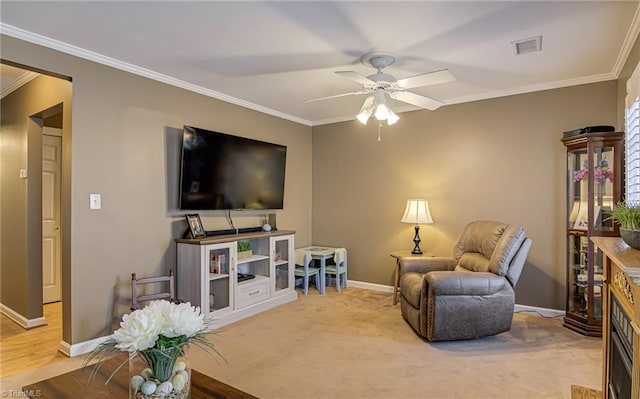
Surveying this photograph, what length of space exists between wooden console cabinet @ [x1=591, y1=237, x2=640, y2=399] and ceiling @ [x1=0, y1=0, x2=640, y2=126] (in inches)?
61.6

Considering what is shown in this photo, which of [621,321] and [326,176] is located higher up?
[326,176]

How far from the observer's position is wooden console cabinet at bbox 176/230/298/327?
3.46 meters

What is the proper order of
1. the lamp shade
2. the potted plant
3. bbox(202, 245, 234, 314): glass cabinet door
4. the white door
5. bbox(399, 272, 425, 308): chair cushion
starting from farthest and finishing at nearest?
the white door < the lamp shade < bbox(202, 245, 234, 314): glass cabinet door < bbox(399, 272, 425, 308): chair cushion < the potted plant

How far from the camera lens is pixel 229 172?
13.2ft

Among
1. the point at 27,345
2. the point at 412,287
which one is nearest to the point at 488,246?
the point at 412,287

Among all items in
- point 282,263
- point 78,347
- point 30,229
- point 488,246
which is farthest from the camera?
point 282,263

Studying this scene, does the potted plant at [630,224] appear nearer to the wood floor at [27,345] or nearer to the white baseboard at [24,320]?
the wood floor at [27,345]

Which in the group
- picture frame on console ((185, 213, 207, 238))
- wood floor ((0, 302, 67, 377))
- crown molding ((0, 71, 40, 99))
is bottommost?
wood floor ((0, 302, 67, 377))

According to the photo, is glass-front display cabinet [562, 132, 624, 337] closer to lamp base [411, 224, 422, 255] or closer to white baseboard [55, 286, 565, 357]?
white baseboard [55, 286, 565, 357]

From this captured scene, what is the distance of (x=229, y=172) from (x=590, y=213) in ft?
11.5

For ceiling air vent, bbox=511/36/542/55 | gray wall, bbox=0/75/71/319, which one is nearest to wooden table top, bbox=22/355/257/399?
gray wall, bbox=0/75/71/319

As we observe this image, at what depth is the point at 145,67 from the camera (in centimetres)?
330

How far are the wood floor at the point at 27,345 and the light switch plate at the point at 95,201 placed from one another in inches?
47.1

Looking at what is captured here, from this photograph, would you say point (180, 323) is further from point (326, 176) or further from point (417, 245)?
point (326, 176)
